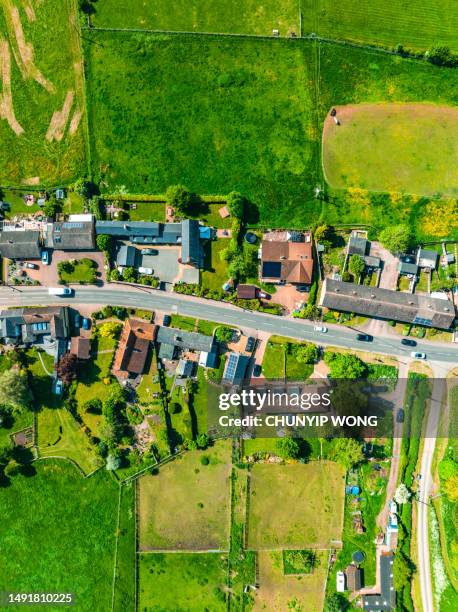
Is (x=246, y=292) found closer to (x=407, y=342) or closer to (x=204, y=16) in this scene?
(x=407, y=342)

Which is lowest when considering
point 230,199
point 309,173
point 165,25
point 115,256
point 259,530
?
point 259,530

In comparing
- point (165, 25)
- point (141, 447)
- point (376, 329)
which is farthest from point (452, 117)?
point (141, 447)

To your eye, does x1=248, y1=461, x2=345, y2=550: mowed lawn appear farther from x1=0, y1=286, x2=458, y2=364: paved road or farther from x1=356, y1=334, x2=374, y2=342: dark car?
x1=356, y1=334, x2=374, y2=342: dark car

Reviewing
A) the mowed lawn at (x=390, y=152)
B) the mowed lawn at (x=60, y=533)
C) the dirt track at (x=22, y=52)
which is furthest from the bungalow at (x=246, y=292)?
the dirt track at (x=22, y=52)

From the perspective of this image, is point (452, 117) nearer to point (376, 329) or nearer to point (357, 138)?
point (357, 138)

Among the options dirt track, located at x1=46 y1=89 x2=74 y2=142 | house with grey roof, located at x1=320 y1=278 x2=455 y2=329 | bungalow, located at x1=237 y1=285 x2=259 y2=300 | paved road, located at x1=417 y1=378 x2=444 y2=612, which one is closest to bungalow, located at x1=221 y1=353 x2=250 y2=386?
bungalow, located at x1=237 y1=285 x2=259 y2=300

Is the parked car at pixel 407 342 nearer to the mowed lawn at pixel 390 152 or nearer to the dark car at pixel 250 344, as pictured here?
the mowed lawn at pixel 390 152

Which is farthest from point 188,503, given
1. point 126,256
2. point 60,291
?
point 126,256
